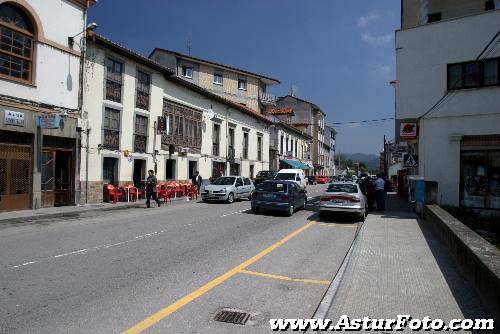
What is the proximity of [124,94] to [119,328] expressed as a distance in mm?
19498

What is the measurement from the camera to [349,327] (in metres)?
4.76

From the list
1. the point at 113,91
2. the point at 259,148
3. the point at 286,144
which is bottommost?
the point at 259,148

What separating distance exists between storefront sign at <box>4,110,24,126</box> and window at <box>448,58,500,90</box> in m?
18.8

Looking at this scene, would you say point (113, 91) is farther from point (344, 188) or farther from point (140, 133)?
point (344, 188)

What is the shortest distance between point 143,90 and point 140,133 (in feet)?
8.60

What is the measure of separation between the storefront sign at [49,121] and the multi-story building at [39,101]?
1 centimetres

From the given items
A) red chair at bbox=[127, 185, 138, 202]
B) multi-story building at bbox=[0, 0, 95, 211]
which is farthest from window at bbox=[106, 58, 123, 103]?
red chair at bbox=[127, 185, 138, 202]

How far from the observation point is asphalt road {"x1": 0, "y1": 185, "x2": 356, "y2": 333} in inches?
189

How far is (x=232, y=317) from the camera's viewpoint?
4980 mm

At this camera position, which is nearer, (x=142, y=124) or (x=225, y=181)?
(x=225, y=181)

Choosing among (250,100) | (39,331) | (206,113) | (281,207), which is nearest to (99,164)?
(281,207)

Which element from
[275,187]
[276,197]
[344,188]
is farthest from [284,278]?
[275,187]

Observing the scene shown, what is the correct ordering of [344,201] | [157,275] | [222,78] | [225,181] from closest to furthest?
[157,275] < [344,201] < [225,181] < [222,78]

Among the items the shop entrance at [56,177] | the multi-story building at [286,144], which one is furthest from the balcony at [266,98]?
the shop entrance at [56,177]
